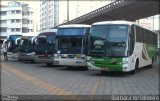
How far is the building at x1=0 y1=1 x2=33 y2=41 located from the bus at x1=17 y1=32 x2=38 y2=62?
86143 mm

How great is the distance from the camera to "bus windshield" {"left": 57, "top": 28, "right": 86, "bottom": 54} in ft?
81.5

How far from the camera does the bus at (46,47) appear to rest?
28984mm

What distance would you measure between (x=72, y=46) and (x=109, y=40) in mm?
4470

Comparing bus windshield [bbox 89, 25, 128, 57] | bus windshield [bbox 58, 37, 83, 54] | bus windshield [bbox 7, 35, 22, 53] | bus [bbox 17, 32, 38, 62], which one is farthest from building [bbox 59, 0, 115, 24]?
bus windshield [bbox 89, 25, 128, 57]

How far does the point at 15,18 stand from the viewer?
133 metres

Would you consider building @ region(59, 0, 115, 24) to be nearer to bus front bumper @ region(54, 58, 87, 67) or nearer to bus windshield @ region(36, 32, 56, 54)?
bus windshield @ region(36, 32, 56, 54)

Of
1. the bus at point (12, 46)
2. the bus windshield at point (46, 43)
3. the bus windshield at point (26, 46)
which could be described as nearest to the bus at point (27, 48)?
the bus windshield at point (26, 46)

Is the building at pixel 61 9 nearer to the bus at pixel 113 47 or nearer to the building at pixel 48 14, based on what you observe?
the building at pixel 48 14

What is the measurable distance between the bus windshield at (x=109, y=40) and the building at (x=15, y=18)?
102 m

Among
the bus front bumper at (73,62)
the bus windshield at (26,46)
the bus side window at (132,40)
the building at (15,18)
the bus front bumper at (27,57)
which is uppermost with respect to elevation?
the building at (15,18)

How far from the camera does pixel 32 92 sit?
1297cm

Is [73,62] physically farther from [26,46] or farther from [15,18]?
[15,18]

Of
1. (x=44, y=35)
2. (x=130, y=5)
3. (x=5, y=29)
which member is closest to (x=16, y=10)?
(x=5, y=29)

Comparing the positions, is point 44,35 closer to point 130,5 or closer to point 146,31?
point 146,31
